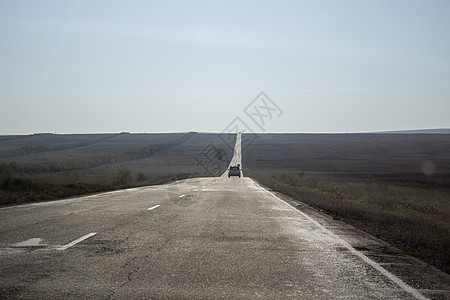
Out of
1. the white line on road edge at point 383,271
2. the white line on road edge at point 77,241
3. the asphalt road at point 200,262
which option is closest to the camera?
the asphalt road at point 200,262

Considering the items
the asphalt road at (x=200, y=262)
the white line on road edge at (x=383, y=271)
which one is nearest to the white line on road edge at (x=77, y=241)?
the asphalt road at (x=200, y=262)

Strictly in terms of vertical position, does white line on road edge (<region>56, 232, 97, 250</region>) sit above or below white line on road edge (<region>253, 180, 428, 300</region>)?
above

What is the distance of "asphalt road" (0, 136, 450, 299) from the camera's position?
5516mm

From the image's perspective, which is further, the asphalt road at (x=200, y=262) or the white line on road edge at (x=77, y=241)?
the white line on road edge at (x=77, y=241)

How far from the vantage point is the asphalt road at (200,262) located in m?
5.52

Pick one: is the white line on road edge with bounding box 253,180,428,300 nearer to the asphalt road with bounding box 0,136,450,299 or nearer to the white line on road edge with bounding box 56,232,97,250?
the asphalt road with bounding box 0,136,450,299

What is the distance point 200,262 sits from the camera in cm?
710

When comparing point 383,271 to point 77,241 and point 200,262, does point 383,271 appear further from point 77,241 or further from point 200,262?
point 77,241

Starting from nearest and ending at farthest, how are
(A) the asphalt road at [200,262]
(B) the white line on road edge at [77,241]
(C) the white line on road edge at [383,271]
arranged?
(A) the asphalt road at [200,262] < (C) the white line on road edge at [383,271] < (B) the white line on road edge at [77,241]

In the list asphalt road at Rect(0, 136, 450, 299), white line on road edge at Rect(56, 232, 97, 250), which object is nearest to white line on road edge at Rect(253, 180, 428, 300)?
asphalt road at Rect(0, 136, 450, 299)

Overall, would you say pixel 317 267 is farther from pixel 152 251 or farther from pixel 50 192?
pixel 50 192

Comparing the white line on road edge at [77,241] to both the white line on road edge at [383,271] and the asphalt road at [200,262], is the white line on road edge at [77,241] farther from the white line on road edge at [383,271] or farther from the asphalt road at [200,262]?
the white line on road edge at [383,271]

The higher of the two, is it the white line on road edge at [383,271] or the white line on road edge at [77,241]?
the white line on road edge at [77,241]

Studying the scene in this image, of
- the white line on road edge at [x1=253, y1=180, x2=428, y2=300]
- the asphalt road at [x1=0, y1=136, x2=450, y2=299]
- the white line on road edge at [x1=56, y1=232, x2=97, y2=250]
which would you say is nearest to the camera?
the asphalt road at [x1=0, y1=136, x2=450, y2=299]
